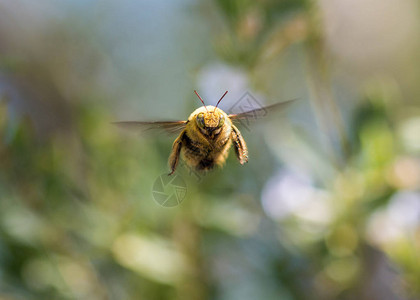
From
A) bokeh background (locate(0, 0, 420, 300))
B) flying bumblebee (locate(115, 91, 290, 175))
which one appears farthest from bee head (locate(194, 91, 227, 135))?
bokeh background (locate(0, 0, 420, 300))

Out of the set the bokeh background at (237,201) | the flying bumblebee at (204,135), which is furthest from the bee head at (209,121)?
the bokeh background at (237,201)

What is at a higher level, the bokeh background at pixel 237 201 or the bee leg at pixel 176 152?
the bokeh background at pixel 237 201

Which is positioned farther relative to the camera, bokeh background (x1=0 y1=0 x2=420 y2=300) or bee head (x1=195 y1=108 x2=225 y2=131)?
bokeh background (x1=0 y1=0 x2=420 y2=300)

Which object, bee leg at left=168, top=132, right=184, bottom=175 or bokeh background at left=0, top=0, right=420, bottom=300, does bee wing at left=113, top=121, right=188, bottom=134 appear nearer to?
bee leg at left=168, top=132, right=184, bottom=175

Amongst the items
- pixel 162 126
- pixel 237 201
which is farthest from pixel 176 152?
pixel 237 201

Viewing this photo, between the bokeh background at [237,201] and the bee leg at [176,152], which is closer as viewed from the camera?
the bee leg at [176,152]

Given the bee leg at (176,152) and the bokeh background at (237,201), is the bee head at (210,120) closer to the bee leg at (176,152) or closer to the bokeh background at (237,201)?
the bee leg at (176,152)

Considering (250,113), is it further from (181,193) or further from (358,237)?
(358,237)

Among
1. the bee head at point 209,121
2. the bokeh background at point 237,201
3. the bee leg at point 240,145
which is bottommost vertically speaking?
the bee head at point 209,121

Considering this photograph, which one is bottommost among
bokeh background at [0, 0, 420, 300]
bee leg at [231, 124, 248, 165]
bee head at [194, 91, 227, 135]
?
bee head at [194, 91, 227, 135]

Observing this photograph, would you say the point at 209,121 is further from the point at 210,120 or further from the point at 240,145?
the point at 240,145
